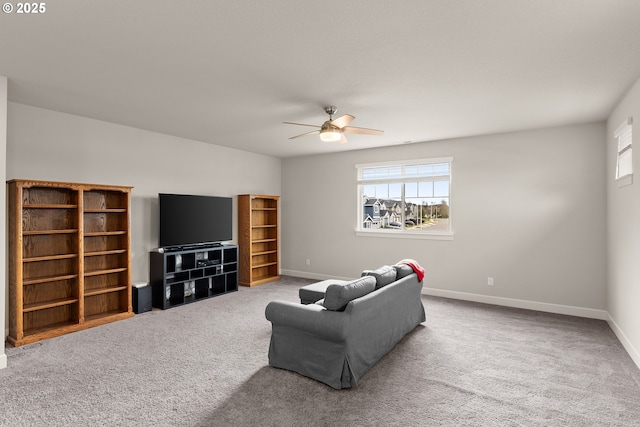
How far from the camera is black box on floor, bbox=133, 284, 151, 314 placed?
15.8ft

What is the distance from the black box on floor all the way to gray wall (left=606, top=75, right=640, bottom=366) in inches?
219

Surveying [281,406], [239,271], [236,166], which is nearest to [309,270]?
[239,271]

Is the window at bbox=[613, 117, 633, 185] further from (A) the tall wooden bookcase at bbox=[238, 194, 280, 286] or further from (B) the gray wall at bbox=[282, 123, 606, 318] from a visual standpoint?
(A) the tall wooden bookcase at bbox=[238, 194, 280, 286]

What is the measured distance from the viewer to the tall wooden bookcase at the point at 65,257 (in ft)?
12.3

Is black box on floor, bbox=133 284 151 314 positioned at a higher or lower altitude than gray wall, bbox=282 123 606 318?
lower

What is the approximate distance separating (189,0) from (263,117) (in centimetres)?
248

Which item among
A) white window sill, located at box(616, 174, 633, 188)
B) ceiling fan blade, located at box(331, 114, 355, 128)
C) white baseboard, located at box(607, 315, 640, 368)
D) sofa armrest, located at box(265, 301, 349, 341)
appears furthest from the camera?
ceiling fan blade, located at box(331, 114, 355, 128)

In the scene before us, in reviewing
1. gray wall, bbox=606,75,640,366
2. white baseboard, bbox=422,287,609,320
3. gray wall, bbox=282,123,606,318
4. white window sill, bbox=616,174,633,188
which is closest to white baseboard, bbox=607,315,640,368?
gray wall, bbox=606,75,640,366

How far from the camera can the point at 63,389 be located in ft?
9.10

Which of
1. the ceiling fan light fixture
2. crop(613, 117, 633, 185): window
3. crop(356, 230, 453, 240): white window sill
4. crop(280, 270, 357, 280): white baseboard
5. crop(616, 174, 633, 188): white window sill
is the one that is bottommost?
crop(280, 270, 357, 280): white baseboard

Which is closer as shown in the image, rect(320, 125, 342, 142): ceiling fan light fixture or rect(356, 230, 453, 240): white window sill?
rect(320, 125, 342, 142): ceiling fan light fixture

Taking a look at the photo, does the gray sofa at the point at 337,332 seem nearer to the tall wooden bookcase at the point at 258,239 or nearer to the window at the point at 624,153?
the window at the point at 624,153

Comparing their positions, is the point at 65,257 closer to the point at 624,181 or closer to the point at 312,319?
the point at 312,319

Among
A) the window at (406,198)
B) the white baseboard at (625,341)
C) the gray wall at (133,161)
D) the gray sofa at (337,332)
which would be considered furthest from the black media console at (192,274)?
the white baseboard at (625,341)
